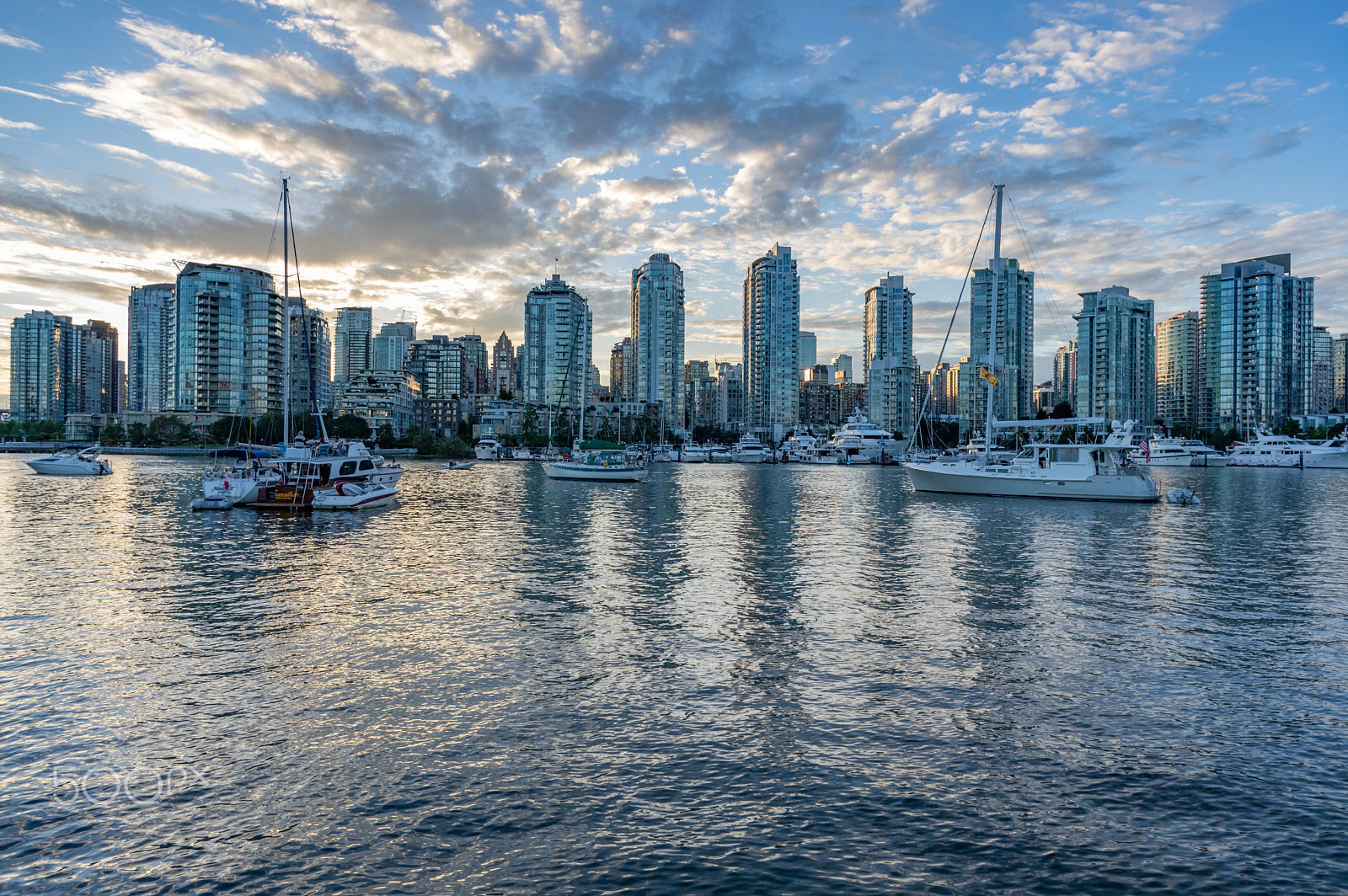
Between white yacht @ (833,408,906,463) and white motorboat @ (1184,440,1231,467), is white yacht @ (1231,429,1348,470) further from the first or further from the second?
white yacht @ (833,408,906,463)

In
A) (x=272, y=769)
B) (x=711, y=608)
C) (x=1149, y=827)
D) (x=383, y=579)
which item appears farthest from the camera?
(x=383, y=579)

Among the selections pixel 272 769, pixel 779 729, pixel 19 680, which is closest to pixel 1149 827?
pixel 779 729

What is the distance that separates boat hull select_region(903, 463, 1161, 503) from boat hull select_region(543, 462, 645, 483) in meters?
35.0

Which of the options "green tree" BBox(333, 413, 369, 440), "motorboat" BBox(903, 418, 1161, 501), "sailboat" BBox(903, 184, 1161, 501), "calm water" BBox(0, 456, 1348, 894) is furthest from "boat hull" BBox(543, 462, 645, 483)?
"green tree" BBox(333, 413, 369, 440)

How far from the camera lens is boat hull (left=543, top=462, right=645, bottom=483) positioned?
86.6 m

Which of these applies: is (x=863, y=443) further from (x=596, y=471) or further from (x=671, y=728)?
(x=671, y=728)

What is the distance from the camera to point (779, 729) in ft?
43.1

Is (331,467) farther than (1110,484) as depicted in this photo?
No

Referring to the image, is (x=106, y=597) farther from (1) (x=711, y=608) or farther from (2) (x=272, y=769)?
(1) (x=711, y=608)

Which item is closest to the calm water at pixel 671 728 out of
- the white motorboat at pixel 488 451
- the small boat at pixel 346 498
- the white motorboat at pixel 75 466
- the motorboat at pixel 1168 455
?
the small boat at pixel 346 498

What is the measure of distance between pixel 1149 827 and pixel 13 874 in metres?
14.4

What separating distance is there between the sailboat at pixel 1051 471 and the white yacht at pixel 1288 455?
95.6m

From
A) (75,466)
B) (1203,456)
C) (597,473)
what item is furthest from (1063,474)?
(75,466)

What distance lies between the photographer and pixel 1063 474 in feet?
202
